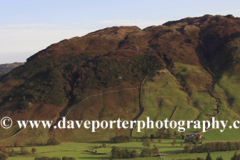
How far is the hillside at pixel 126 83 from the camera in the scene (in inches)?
5197

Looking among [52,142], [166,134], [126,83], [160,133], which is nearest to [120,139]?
[160,133]

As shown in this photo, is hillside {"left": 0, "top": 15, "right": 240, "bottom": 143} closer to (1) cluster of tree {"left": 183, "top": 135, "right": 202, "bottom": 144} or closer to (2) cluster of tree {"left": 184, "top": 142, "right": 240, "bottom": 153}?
(1) cluster of tree {"left": 183, "top": 135, "right": 202, "bottom": 144}

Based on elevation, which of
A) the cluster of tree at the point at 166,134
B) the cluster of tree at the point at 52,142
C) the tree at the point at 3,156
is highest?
the tree at the point at 3,156

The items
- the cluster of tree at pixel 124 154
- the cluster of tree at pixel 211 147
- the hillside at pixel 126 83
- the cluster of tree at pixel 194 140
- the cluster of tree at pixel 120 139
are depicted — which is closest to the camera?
the cluster of tree at pixel 124 154

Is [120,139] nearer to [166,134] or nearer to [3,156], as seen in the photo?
[166,134]

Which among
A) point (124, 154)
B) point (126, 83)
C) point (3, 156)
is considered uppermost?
point (126, 83)

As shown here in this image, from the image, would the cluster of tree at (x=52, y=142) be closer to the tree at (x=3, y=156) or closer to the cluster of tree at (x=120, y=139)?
the cluster of tree at (x=120, y=139)

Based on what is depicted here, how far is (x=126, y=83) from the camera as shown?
149125 millimetres

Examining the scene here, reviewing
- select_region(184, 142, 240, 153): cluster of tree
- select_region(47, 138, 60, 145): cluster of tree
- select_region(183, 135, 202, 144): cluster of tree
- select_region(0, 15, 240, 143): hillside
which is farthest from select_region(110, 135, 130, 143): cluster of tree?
select_region(184, 142, 240, 153): cluster of tree

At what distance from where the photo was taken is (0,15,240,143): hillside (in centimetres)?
13200

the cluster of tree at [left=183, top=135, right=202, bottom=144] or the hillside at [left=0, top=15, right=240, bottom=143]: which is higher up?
the hillside at [left=0, top=15, right=240, bottom=143]

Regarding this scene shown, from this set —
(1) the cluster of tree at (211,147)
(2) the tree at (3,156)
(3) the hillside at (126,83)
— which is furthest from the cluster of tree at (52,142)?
(1) the cluster of tree at (211,147)

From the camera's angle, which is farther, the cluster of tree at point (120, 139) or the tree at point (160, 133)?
the tree at point (160, 133)

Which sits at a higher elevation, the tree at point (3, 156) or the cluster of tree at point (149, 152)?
the tree at point (3, 156)
